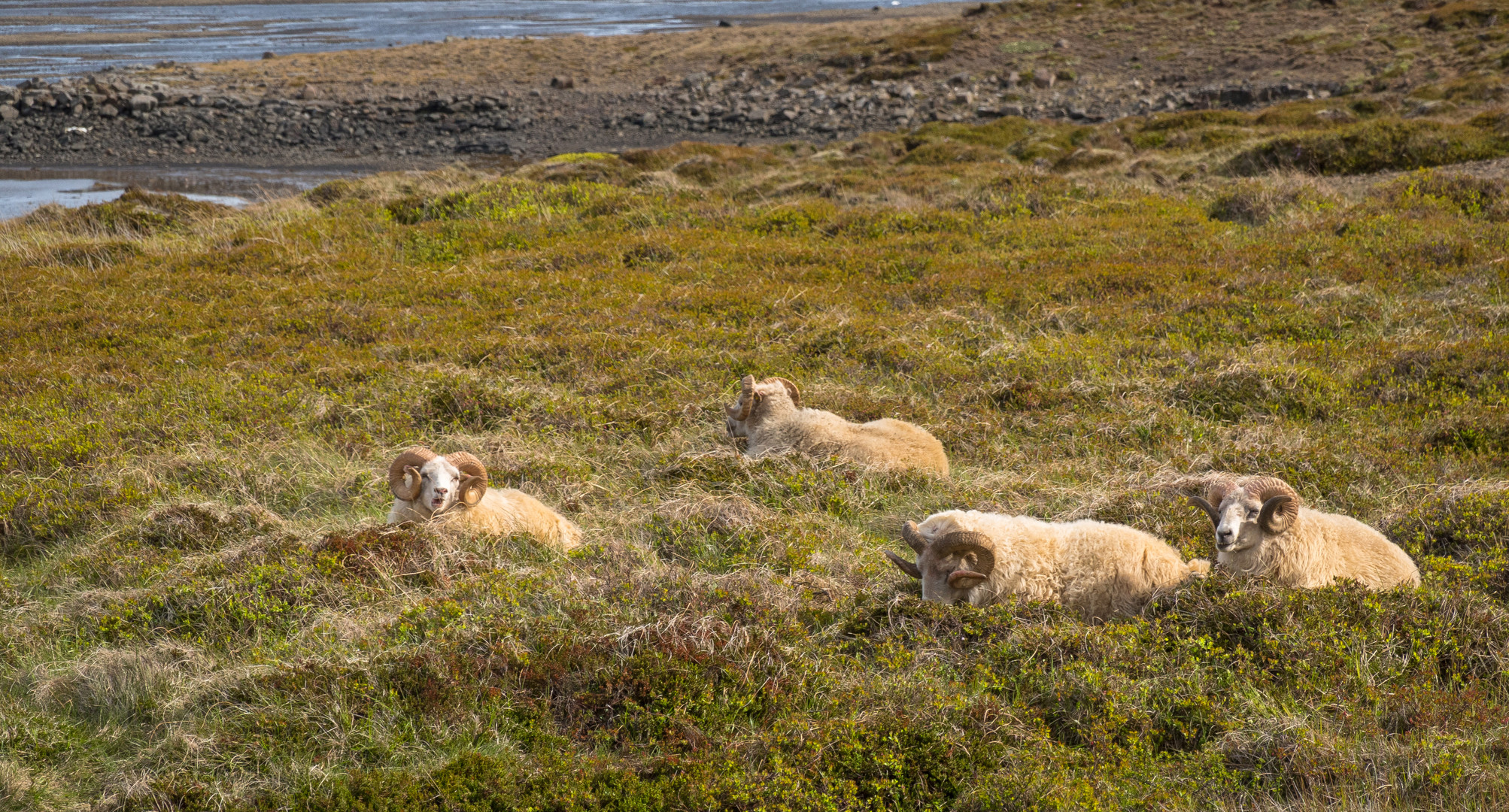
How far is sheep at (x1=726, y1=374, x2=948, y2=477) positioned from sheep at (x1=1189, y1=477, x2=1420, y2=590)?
2.79 metres

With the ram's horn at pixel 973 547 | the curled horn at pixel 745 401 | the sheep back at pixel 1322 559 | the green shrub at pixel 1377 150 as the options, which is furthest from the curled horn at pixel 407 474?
the green shrub at pixel 1377 150

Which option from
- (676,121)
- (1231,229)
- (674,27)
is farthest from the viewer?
(674,27)

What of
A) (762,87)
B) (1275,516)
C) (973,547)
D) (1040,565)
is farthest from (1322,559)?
(762,87)

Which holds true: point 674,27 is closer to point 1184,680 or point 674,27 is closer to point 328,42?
point 328,42

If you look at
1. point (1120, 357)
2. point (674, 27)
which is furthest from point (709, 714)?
point (674, 27)

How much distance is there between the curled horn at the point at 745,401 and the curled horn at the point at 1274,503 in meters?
4.70

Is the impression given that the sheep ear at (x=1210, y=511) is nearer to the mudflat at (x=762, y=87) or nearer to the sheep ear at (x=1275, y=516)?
the sheep ear at (x=1275, y=516)

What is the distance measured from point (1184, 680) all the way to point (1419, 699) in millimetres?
1115

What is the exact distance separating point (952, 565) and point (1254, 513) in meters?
1.97

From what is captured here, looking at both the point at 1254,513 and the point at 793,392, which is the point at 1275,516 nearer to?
the point at 1254,513

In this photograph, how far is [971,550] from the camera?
6.23 meters

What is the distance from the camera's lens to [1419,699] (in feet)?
16.5

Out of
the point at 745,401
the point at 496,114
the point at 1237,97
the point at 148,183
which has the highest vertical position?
the point at 1237,97

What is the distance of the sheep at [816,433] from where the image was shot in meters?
8.73
